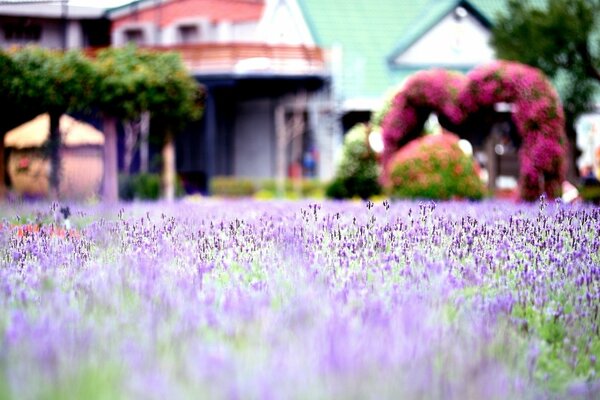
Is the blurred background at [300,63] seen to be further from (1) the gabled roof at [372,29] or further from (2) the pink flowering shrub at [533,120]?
(2) the pink flowering shrub at [533,120]

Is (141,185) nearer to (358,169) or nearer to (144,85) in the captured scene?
(144,85)

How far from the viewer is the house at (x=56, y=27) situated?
A: 89.9 feet

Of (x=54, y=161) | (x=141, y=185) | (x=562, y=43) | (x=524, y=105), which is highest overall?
(x=562, y=43)

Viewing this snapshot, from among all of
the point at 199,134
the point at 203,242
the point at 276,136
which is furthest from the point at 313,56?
the point at 203,242

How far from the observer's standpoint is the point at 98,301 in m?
3.79

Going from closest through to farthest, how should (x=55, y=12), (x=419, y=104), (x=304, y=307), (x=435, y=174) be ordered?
1. (x=304, y=307)
2. (x=435, y=174)
3. (x=419, y=104)
4. (x=55, y=12)

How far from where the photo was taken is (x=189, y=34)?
105 ft

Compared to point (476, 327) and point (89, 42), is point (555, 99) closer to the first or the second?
point (476, 327)

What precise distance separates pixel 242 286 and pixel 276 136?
2609 centimetres

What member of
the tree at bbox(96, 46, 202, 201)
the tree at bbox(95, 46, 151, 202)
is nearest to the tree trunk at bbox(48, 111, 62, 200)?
the tree at bbox(96, 46, 202, 201)

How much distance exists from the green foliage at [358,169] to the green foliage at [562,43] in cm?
686

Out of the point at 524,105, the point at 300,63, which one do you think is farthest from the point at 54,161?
the point at 300,63

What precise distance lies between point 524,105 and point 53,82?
847 cm

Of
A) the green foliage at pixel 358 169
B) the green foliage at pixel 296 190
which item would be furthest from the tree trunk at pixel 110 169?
the green foliage at pixel 296 190
